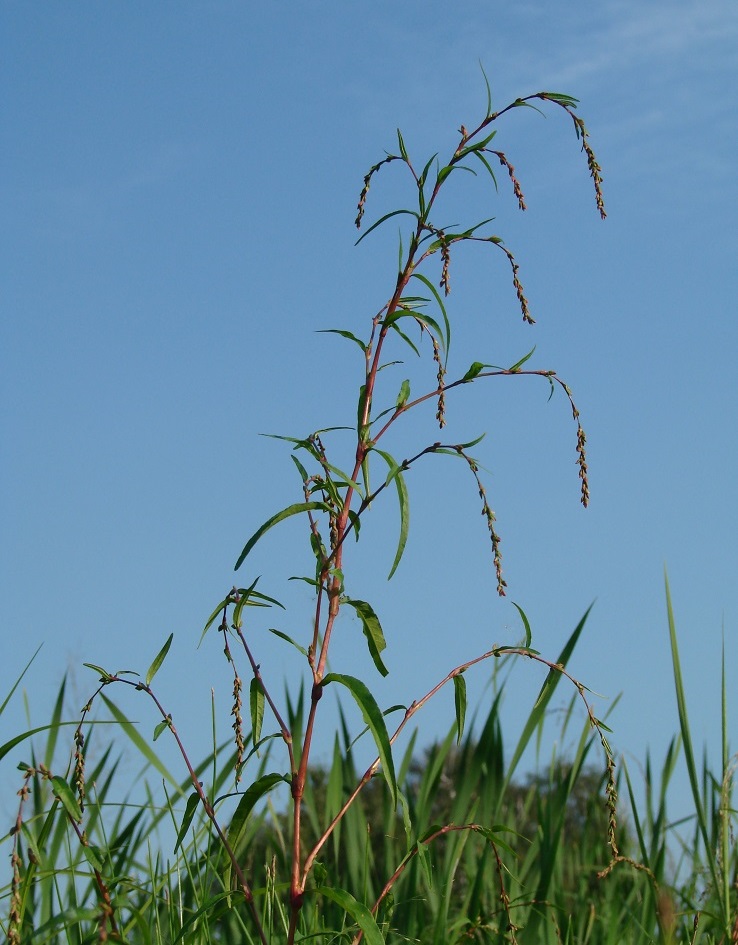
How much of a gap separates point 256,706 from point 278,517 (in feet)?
1.54

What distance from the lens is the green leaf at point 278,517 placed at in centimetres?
217

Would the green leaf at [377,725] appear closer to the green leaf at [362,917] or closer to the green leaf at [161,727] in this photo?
the green leaf at [362,917]

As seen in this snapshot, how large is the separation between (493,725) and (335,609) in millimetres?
2331

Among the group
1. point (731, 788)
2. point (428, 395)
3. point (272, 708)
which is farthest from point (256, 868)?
point (428, 395)

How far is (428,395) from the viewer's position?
2424 mm

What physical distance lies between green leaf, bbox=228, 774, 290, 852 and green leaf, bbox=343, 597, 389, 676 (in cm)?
31

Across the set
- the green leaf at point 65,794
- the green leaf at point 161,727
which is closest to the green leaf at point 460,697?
the green leaf at point 161,727

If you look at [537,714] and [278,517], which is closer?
[278,517]

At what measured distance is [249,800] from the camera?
2.28 m

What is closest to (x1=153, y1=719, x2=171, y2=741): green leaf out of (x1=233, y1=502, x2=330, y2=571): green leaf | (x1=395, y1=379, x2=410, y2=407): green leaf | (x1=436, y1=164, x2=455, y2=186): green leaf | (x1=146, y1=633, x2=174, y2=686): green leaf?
(x1=146, y1=633, x2=174, y2=686): green leaf

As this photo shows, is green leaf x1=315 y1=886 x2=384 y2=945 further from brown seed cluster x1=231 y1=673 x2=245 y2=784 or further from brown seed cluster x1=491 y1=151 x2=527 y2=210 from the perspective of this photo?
brown seed cluster x1=491 y1=151 x2=527 y2=210

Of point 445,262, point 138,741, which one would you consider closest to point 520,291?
point 445,262

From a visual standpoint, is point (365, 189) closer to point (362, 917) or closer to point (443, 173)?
point (443, 173)

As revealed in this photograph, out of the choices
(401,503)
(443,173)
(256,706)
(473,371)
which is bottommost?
(256,706)
